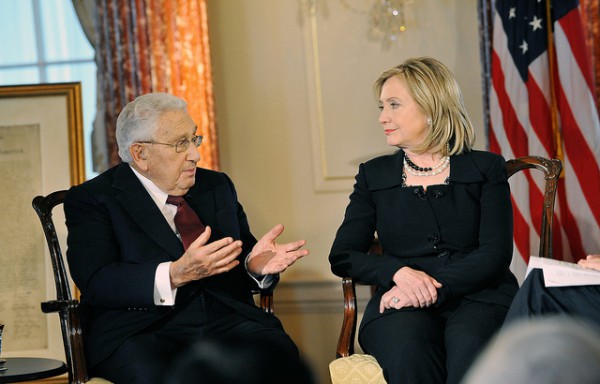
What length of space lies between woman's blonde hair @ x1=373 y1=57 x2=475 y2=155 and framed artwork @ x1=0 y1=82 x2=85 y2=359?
209 cm

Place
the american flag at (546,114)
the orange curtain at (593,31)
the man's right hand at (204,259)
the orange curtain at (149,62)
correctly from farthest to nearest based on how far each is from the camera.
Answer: the orange curtain at (149,62) < the orange curtain at (593,31) < the american flag at (546,114) < the man's right hand at (204,259)

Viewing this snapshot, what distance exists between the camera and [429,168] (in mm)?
3639

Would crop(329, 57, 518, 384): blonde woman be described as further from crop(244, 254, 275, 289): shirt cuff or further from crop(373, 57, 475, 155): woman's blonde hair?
crop(244, 254, 275, 289): shirt cuff

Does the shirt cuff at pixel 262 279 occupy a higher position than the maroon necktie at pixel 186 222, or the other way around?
the maroon necktie at pixel 186 222

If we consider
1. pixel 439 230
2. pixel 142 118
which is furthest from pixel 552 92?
pixel 142 118

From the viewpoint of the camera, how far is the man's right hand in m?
3.10

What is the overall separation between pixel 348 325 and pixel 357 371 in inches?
12.0

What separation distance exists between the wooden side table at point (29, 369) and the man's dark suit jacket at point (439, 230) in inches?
48.1

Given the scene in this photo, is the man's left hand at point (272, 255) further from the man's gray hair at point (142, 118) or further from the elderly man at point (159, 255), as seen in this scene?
the man's gray hair at point (142, 118)

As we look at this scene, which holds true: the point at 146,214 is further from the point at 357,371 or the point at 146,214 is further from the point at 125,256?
the point at 357,371

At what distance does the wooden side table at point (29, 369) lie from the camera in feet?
10.9

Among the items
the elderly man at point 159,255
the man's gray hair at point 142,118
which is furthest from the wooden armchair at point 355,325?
the man's gray hair at point 142,118

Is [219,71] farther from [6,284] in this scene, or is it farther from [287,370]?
[287,370]

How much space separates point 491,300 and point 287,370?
2.74 ft
